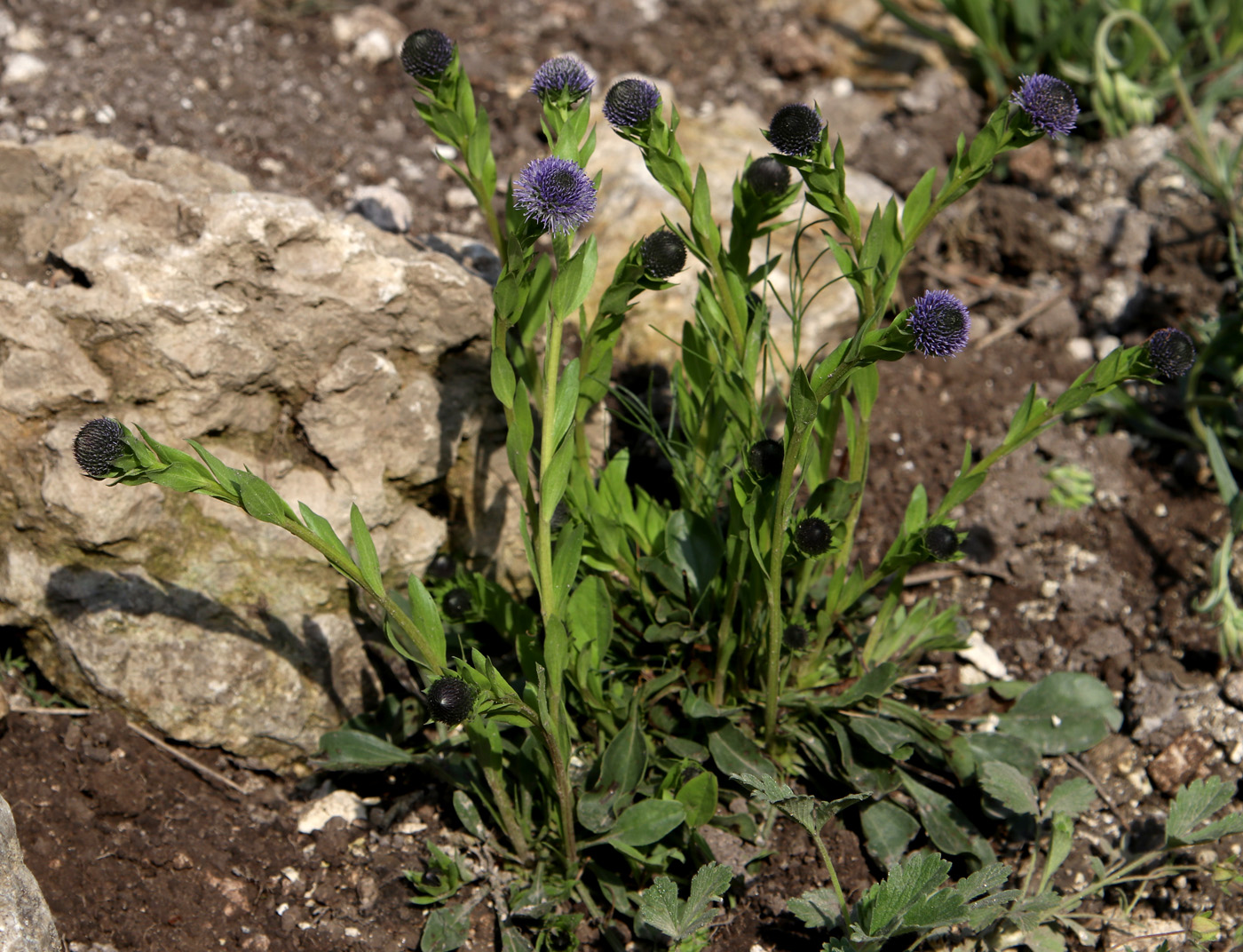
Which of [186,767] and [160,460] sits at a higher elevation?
[160,460]

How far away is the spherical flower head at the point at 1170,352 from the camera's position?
2.21 metres

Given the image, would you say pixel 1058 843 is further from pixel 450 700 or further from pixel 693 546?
pixel 450 700

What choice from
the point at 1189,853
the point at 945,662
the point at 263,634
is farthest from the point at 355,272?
the point at 1189,853

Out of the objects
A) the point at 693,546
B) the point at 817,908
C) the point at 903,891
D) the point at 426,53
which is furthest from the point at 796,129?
the point at 817,908

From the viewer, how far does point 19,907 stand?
2170 mm

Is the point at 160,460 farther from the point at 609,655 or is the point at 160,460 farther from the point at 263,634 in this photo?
the point at 609,655

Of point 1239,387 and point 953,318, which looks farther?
point 1239,387

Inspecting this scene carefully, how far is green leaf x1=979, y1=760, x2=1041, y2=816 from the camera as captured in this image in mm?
2646

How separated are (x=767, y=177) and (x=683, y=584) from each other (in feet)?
3.39

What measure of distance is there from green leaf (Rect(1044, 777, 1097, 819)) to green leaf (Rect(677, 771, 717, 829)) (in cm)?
85

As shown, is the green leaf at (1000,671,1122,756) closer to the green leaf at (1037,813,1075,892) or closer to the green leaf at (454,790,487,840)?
the green leaf at (1037,813,1075,892)

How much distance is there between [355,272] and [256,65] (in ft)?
6.04

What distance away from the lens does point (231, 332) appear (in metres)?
2.84

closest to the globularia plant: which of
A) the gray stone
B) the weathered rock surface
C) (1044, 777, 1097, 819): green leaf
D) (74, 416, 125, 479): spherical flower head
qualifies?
(74, 416, 125, 479): spherical flower head
